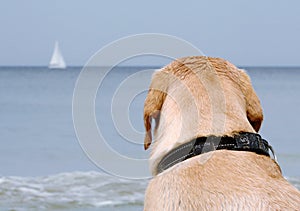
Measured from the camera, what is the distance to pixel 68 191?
8.80 m

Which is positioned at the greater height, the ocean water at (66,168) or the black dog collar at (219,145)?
the black dog collar at (219,145)

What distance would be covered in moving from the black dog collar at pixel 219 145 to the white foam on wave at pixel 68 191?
4.94 m

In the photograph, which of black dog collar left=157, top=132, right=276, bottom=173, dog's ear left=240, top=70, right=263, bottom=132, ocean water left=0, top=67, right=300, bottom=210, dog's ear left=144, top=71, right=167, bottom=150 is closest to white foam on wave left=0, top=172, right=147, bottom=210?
ocean water left=0, top=67, right=300, bottom=210

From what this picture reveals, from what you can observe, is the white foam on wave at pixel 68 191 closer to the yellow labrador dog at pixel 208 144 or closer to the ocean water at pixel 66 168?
the ocean water at pixel 66 168

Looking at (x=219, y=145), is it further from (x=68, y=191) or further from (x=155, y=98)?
(x=68, y=191)

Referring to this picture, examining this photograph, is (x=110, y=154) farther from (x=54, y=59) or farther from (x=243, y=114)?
(x=54, y=59)

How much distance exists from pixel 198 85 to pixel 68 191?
549 centimetres

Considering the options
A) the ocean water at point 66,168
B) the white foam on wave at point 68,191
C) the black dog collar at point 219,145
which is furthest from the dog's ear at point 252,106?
the white foam on wave at point 68,191

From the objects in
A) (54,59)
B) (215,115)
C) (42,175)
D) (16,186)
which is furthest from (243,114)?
(54,59)

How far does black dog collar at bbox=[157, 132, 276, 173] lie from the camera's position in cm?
326

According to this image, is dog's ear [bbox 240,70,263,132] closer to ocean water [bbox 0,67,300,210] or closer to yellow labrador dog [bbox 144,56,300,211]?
yellow labrador dog [bbox 144,56,300,211]

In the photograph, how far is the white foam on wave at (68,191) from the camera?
8.13 meters

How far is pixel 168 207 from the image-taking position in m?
3.14

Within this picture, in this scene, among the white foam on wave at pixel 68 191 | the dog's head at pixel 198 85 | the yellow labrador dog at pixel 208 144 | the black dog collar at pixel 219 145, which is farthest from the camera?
the white foam on wave at pixel 68 191
